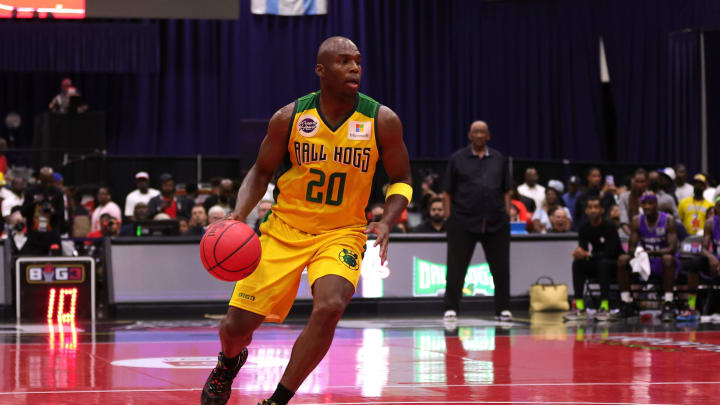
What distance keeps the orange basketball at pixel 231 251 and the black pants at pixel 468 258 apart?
7.19m

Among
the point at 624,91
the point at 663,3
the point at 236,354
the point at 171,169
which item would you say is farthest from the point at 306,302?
the point at 624,91

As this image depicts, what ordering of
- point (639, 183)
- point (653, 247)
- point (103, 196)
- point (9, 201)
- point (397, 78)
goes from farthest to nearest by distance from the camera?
point (397, 78) < point (103, 196) < point (9, 201) < point (639, 183) < point (653, 247)

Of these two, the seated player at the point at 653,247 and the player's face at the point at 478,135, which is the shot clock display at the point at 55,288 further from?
the seated player at the point at 653,247

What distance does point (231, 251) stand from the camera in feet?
17.2

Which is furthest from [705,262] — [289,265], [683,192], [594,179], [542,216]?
[289,265]

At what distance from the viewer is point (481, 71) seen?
27594 millimetres

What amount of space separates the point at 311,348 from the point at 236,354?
1.77ft

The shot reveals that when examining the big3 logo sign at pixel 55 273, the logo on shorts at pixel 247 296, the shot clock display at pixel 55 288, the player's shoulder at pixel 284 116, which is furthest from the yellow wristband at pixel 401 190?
the big3 logo sign at pixel 55 273

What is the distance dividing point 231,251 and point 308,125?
81 centimetres

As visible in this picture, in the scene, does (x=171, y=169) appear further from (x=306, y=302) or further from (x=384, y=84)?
(x=306, y=302)

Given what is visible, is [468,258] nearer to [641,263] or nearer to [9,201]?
[641,263]

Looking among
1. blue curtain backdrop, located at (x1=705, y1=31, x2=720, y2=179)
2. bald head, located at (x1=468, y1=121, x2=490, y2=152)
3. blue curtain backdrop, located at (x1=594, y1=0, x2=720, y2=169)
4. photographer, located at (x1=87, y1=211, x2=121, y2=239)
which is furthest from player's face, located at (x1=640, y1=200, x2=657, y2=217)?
blue curtain backdrop, located at (x1=705, y1=31, x2=720, y2=179)

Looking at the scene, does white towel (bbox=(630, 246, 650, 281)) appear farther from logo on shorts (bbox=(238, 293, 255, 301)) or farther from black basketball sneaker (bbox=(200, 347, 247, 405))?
logo on shorts (bbox=(238, 293, 255, 301))

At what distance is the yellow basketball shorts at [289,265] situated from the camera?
540cm
